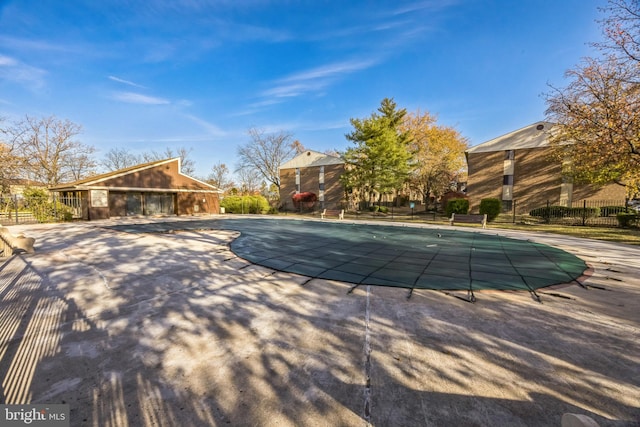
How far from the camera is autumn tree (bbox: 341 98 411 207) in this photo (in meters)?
24.7

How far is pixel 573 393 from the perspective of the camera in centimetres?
213

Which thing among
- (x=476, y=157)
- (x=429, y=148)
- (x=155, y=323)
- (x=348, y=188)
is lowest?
(x=155, y=323)

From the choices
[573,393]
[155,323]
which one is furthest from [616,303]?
[155,323]

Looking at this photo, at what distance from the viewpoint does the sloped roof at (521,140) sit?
78.6ft

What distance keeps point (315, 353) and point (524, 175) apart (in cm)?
3029

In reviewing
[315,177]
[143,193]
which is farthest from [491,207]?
[143,193]

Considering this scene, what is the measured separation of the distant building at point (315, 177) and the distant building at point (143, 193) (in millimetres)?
12629

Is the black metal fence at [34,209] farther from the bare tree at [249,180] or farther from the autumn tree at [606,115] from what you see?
the autumn tree at [606,115]

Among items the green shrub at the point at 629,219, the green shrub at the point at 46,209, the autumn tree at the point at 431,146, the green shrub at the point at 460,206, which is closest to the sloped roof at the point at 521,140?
the autumn tree at the point at 431,146

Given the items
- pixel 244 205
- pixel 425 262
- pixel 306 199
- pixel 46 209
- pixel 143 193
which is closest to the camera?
pixel 425 262

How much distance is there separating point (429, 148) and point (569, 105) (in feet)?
71.9

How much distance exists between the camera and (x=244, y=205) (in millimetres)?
28766

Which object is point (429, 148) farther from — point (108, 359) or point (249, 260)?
point (108, 359)

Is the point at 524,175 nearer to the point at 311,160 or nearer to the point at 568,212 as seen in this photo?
the point at 568,212
